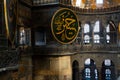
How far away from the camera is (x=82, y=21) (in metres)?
19.2

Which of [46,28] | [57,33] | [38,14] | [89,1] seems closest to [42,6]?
[38,14]

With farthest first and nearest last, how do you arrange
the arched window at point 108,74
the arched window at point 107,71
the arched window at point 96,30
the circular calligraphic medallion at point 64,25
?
the arched window at point 96,30 → the arched window at point 108,74 → the arched window at point 107,71 → the circular calligraphic medallion at point 64,25

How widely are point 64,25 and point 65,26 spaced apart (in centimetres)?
10

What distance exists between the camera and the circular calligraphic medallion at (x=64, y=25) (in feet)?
36.7

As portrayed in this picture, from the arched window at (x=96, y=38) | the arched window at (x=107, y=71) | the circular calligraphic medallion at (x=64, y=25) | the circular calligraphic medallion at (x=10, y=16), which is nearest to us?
the circular calligraphic medallion at (x=10, y=16)

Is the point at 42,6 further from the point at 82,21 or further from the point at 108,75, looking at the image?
the point at 108,75

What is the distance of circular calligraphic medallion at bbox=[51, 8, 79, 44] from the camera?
36.7 ft

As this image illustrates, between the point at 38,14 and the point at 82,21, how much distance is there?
7.71 metres

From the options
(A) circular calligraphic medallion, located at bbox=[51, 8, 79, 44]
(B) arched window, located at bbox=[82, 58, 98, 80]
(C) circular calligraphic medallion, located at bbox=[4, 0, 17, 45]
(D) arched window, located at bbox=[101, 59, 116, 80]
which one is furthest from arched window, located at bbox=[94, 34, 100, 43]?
(C) circular calligraphic medallion, located at bbox=[4, 0, 17, 45]

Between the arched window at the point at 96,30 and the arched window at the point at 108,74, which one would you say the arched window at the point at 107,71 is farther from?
the arched window at the point at 96,30

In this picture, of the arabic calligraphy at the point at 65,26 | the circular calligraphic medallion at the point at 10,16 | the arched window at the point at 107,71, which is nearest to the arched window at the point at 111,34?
the arched window at the point at 107,71

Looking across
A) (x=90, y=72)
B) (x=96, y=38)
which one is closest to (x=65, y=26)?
(x=96, y=38)

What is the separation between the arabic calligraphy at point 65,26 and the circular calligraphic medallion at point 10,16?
3.61 m

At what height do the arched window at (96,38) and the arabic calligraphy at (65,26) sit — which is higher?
the arabic calligraphy at (65,26)
